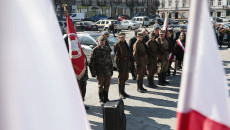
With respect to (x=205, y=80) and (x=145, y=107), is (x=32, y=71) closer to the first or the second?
(x=205, y=80)

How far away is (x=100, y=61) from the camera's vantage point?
20.9 feet

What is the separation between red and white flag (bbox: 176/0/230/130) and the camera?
1.51 m

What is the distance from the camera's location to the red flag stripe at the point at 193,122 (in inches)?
62.0

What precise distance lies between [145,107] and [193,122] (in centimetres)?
511

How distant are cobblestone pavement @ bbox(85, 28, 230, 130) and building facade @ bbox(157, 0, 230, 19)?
176ft

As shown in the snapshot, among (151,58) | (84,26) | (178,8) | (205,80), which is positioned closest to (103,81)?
(151,58)

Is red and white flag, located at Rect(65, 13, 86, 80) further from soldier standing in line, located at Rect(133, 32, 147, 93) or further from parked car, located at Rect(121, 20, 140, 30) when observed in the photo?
parked car, located at Rect(121, 20, 140, 30)

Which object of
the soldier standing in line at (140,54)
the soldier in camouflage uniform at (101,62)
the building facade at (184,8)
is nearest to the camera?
the soldier in camouflage uniform at (101,62)

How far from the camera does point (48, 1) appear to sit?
163cm

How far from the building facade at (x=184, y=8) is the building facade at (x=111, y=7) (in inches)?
88.7

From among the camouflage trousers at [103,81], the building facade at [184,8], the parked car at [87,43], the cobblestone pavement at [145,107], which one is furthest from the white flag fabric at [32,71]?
the building facade at [184,8]

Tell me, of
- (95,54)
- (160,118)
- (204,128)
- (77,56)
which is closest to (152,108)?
(160,118)

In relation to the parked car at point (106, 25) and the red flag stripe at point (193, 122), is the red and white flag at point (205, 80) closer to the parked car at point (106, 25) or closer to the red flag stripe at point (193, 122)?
the red flag stripe at point (193, 122)

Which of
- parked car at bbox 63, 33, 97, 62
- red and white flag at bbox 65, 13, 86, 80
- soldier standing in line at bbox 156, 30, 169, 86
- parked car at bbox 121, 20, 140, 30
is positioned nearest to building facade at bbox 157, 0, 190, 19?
parked car at bbox 121, 20, 140, 30
